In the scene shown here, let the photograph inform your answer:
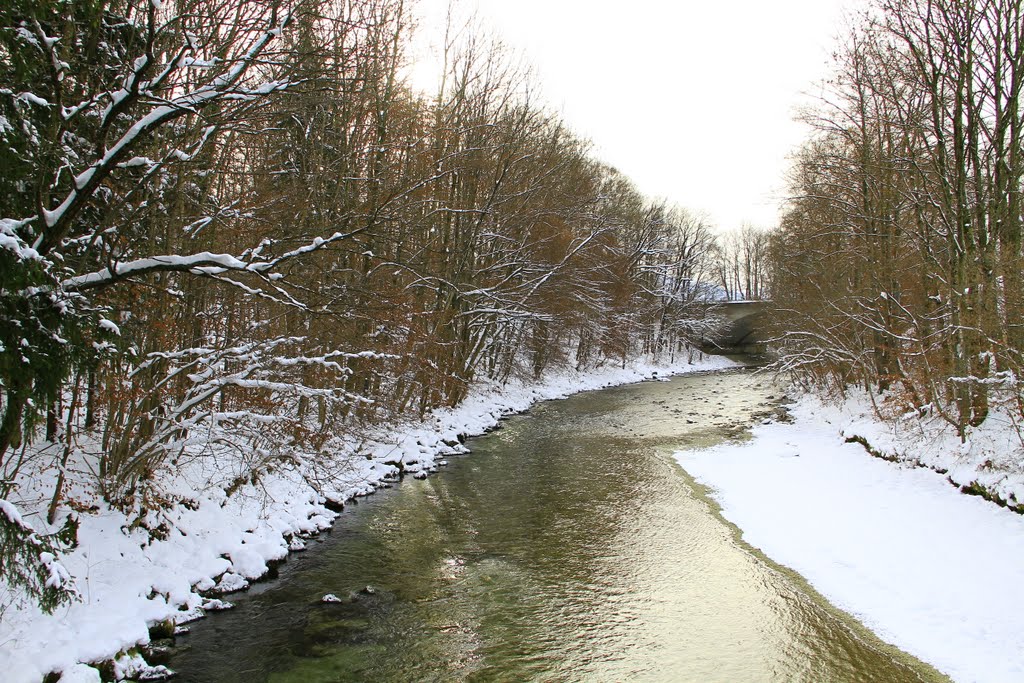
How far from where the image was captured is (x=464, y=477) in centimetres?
1338

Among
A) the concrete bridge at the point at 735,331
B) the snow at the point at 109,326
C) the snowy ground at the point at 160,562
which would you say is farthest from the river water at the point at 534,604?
the concrete bridge at the point at 735,331

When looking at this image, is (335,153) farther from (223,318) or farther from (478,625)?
(478,625)

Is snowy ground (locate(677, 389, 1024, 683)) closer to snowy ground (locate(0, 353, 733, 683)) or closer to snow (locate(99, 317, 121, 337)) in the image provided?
snowy ground (locate(0, 353, 733, 683))

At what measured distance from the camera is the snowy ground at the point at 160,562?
5285 millimetres

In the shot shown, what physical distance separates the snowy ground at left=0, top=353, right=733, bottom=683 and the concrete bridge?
50.6 m

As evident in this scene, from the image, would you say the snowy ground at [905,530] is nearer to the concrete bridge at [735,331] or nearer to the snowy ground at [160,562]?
the snowy ground at [160,562]

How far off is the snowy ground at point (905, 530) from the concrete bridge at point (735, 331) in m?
43.4

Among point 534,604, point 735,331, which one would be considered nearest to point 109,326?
point 534,604

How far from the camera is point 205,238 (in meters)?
9.15

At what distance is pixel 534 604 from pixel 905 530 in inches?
240

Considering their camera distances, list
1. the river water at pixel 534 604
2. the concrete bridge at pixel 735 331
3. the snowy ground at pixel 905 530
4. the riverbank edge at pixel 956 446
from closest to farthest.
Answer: the river water at pixel 534 604 → the snowy ground at pixel 905 530 → the riverbank edge at pixel 956 446 → the concrete bridge at pixel 735 331

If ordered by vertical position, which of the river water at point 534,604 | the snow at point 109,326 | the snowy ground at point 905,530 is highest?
the snow at point 109,326

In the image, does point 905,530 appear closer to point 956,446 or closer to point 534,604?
point 956,446

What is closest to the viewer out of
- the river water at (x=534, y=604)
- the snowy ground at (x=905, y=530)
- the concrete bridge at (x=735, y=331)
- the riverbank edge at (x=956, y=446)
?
the river water at (x=534, y=604)
